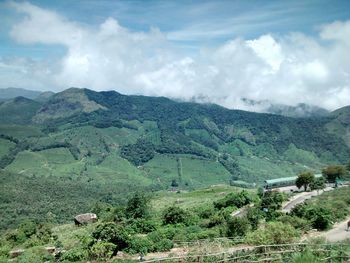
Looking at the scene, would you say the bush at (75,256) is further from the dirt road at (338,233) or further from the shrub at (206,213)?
the shrub at (206,213)

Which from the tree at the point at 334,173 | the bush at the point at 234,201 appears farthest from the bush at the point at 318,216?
the tree at the point at 334,173

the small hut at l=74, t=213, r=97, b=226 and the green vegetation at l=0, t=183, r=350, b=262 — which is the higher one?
the green vegetation at l=0, t=183, r=350, b=262

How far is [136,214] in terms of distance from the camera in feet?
184

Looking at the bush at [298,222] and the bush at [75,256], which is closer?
the bush at [75,256]

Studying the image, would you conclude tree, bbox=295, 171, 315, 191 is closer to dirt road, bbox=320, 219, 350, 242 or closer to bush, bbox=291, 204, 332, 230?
dirt road, bbox=320, 219, 350, 242

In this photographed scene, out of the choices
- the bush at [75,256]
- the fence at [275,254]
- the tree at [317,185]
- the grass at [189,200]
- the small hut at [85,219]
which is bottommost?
the grass at [189,200]

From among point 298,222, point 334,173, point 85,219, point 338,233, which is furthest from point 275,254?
point 334,173

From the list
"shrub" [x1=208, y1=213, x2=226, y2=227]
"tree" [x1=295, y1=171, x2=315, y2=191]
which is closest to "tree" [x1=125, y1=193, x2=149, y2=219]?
"shrub" [x1=208, y1=213, x2=226, y2=227]

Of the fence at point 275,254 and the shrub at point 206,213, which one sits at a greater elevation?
the fence at point 275,254

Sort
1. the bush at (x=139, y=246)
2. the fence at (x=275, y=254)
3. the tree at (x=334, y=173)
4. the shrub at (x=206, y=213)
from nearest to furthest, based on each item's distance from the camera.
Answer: the fence at (x=275, y=254)
the bush at (x=139, y=246)
the shrub at (x=206, y=213)
the tree at (x=334, y=173)

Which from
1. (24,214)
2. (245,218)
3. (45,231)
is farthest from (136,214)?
(24,214)

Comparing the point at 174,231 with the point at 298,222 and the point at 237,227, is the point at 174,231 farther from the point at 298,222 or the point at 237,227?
the point at 298,222

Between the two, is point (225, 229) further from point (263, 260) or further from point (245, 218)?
point (263, 260)

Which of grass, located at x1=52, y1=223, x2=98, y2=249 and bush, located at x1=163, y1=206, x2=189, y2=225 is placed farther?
bush, located at x1=163, y1=206, x2=189, y2=225
